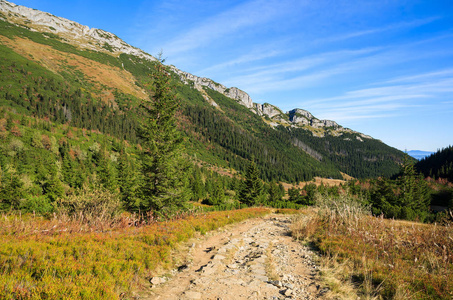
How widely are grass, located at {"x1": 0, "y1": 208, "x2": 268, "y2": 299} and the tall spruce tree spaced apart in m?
7.92

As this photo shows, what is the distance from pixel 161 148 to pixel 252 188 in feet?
95.9

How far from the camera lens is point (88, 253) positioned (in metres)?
5.26

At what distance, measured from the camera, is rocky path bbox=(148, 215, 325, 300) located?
4.82 metres

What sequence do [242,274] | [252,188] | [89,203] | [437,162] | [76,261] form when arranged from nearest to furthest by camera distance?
[76,261], [242,274], [89,203], [252,188], [437,162]

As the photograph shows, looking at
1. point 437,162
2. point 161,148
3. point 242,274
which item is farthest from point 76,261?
point 437,162

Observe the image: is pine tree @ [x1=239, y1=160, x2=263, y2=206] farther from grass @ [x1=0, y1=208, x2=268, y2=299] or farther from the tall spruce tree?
grass @ [x1=0, y1=208, x2=268, y2=299]

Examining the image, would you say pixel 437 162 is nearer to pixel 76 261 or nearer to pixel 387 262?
pixel 387 262

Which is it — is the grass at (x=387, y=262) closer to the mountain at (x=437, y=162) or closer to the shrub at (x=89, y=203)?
the shrub at (x=89, y=203)

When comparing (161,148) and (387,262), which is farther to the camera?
(161,148)

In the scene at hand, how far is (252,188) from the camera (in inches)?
1667

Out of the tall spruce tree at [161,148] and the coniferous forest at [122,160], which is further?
the coniferous forest at [122,160]

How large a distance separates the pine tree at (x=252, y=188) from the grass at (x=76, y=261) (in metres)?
35.0

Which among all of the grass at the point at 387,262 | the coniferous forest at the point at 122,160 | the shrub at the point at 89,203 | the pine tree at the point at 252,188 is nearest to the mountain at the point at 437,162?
the coniferous forest at the point at 122,160

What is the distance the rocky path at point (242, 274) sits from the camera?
482 centimetres
